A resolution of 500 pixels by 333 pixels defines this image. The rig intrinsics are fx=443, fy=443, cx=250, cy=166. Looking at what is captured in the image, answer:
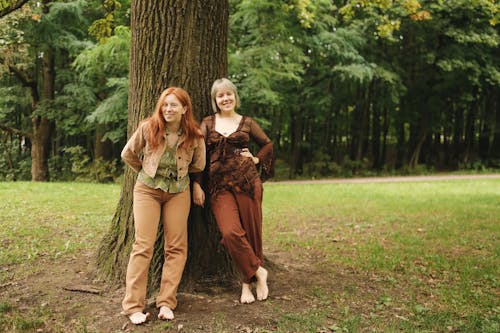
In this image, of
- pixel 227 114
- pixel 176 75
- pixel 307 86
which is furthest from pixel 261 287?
pixel 307 86

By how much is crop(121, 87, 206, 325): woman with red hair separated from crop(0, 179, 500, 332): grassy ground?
34 cm

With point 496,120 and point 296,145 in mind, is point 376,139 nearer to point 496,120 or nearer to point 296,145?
point 296,145

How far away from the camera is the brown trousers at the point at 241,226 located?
4.05 m

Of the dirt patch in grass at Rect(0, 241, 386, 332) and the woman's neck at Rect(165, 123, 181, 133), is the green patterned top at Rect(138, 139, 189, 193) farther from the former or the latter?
the dirt patch in grass at Rect(0, 241, 386, 332)

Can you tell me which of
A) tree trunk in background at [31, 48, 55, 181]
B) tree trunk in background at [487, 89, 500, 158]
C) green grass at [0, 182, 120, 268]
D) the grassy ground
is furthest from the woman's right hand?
tree trunk in background at [487, 89, 500, 158]

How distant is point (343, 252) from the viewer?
639 centimetres

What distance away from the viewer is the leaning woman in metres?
4.14

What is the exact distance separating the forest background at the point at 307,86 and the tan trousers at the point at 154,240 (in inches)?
240

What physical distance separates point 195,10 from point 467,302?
3.98 meters

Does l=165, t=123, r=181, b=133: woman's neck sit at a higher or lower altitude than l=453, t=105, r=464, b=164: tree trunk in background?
lower

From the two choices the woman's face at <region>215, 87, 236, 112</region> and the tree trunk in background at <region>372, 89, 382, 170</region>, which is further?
the tree trunk in background at <region>372, 89, 382, 170</region>

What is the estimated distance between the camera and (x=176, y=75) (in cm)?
432

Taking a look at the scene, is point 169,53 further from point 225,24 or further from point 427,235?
point 427,235

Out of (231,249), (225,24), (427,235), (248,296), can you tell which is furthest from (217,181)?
(427,235)
